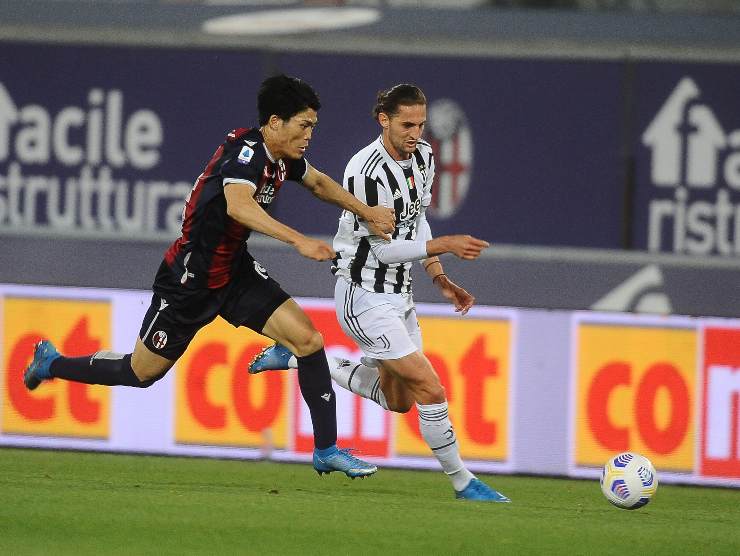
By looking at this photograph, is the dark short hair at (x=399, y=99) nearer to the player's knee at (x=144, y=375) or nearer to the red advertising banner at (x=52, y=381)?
the player's knee at (x=144, y=375)

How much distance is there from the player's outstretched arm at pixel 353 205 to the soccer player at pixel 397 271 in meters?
0.13

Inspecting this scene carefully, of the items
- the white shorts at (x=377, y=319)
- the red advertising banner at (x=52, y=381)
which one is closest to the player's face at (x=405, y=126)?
the white shorts at (x=377, y=319)

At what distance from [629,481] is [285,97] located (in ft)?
7.51

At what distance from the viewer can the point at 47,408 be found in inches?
356

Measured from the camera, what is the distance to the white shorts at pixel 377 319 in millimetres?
7344

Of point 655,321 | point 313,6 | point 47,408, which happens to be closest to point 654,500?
point 655,321

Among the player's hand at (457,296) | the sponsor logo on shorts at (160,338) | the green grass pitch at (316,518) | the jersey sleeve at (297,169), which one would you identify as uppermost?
the jersey sleeve at (297,169)

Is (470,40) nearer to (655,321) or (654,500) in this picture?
(655,321)

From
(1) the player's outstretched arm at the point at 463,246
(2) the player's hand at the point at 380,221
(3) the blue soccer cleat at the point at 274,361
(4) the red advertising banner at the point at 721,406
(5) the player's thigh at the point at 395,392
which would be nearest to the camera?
(1) the player's outstretched arm at the point at 463,246

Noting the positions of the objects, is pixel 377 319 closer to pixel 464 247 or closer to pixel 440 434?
pixel 440 434

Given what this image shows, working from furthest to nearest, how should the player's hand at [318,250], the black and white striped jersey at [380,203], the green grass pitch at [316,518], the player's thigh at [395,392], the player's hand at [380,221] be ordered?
1. the player's thigh at [395,392]
2. the black and white striped jersey at [380,203]
3. the player's hand at [380,221]
4. the player's hand at [318,250]
5. the green grass pitch at [316,518]

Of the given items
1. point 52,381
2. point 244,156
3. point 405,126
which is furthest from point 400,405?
point 52,381

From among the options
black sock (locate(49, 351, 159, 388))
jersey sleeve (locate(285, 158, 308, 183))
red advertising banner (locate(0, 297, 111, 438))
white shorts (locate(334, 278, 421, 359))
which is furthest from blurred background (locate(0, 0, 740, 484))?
jersey sleeve (locate(285, 158, 308, 183))

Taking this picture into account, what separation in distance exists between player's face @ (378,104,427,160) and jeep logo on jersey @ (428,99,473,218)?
5.14 metres
